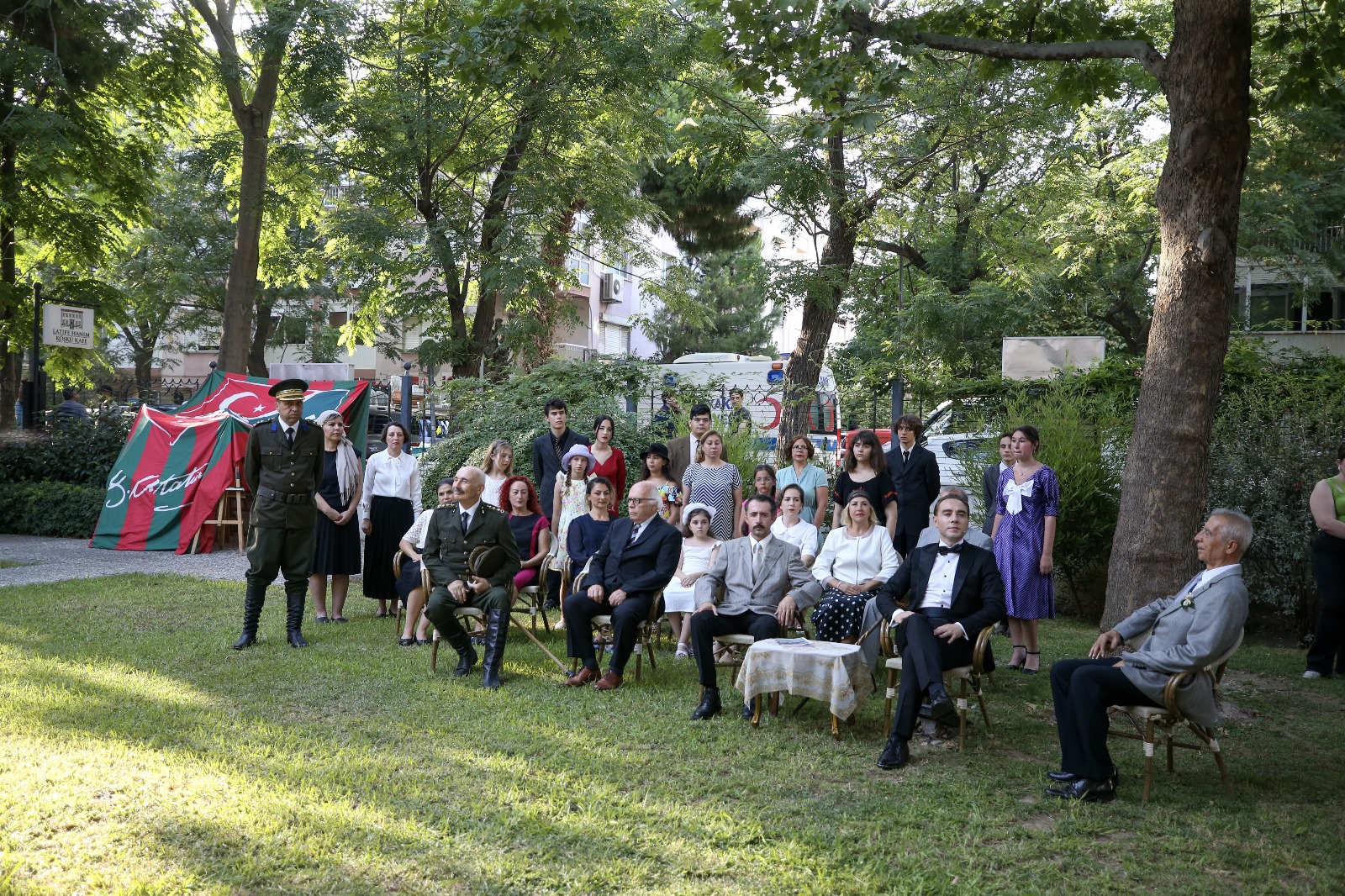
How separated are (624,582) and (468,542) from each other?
1.13 m

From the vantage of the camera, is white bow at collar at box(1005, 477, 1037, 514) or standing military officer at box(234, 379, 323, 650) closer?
white bow at collar at box(1005, 477, 1037, 514)

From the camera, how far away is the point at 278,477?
8609 mm

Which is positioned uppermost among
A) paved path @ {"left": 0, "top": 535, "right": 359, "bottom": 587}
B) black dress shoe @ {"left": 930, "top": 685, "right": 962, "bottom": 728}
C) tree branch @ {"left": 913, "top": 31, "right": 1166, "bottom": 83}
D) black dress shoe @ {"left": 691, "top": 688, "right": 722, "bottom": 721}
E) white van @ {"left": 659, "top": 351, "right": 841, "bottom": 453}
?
tree branch @ {"left": 913, "top": 31, "right": 1166, "bottom": 83}

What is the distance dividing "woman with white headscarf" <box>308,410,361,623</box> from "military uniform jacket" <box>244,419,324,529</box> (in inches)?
31.5

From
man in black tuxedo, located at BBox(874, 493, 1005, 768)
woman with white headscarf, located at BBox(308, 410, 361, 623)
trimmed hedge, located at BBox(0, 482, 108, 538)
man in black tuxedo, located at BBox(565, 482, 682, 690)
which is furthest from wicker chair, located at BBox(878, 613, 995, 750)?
trimmed hedge, located at BBox(0, 482, 108, 538)

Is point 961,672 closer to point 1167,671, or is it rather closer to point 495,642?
point 1167,671

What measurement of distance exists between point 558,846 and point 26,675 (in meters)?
4.49

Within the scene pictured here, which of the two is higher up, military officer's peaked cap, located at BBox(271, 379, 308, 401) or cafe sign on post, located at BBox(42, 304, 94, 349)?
cafe sign on post, located at BBox(42, 304, 94, 349)

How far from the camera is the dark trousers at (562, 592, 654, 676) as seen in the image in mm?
7457

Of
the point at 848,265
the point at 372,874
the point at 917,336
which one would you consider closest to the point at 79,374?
the point at 848,265

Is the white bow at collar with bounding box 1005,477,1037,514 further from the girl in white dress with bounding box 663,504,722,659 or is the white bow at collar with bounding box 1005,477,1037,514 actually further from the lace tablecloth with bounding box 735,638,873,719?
the lace tablecloth with bounding box 735,638,873,719

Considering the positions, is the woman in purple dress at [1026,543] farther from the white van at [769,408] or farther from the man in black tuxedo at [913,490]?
the white van at [769,408]

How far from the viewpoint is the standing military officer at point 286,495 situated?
859 centimetres

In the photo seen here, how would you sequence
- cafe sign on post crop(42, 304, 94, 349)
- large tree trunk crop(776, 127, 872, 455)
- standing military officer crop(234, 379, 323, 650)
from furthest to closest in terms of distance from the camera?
cafe sign on post crop(42, 304, 94, 349), large tree trunk crop(776, 127, 872, 455), standing military officer crop(234, 379, 323, 650)
